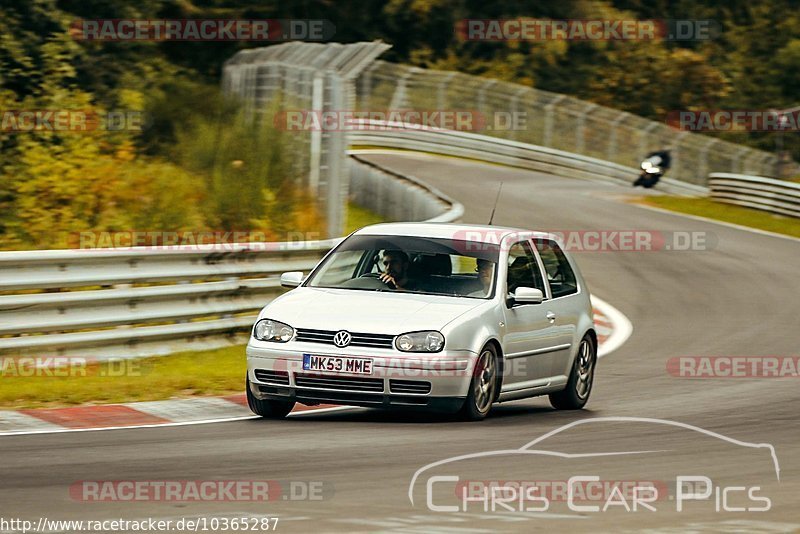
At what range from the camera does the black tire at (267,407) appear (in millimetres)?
10539

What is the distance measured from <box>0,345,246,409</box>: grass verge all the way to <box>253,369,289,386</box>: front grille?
1310mm

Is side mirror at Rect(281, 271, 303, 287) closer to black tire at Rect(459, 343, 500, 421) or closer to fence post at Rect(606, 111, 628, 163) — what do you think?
black tire at Rect(459, 343, 500, 421)

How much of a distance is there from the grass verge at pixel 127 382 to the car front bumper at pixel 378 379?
151cm

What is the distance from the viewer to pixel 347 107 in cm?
1998

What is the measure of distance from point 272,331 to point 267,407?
574 mm

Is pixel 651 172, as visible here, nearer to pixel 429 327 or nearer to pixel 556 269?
pixel 556 269

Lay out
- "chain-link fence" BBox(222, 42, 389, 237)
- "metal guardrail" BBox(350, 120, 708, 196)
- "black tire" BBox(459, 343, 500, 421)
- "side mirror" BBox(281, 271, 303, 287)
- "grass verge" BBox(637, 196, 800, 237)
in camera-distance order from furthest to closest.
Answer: "metal guardrail" BBox(350, 120, 708, 196), "grass verge" BBox(637, 196, 800, 237), "chain-link fence" BBox(222, 42, 389, 237), "side mirror" BBox(281, 271, 303, 287), "black tire" BBox(459, 343, 500, 421)

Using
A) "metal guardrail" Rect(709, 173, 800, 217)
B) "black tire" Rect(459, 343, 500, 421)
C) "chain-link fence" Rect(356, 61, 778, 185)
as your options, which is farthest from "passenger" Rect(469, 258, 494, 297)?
"chain-link fence" Rect(356, 61, 778, 185)

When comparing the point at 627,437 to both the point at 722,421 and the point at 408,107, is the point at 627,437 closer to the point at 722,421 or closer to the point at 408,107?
the point at 722,421

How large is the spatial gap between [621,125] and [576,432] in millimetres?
37571

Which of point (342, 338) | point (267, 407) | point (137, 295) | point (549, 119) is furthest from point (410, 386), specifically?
point (549, 119)

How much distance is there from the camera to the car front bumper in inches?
399

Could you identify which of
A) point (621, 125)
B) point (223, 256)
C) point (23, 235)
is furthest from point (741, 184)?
point (223, 256)

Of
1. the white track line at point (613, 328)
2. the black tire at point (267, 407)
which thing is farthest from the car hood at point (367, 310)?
the white track line at point (613, 328)
